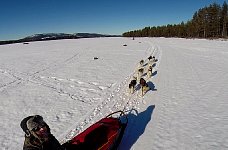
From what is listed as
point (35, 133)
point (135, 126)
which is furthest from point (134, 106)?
point (35, 133)

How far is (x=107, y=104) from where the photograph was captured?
9875 millimetres

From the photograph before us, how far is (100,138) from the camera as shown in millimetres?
5770

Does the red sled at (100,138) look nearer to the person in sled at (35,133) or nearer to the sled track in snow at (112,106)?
the person in sled at (35,133)

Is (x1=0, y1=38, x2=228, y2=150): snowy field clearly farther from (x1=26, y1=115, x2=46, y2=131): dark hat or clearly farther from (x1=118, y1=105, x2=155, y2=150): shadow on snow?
(x1=26, y1=115, x2=46, y2=131): dark hat

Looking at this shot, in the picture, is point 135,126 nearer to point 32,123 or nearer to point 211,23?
point 32,123

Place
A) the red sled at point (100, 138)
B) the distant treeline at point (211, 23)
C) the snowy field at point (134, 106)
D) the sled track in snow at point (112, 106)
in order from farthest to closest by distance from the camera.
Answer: the distant treeline at point (211, 23), the sled track in snow at point (112, 106), the snowy field at point (134, 106), the red sled at point (100, 138)

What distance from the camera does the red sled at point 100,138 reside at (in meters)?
5.44

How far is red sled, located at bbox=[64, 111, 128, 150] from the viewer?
5.44m

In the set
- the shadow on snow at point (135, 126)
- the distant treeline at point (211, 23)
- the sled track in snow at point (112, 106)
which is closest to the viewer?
the shadow on snow at point (135, 126)

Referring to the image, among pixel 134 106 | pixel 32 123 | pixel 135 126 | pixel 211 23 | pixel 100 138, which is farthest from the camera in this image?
pixel 211 23

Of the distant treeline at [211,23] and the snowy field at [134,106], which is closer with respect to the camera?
the snowy field at [134,106]

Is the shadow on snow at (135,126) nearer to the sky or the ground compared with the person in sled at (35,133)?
nearer to the ground

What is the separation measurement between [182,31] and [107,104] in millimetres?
79217

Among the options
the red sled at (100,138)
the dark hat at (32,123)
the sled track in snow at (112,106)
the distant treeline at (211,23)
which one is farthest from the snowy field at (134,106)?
the distant treeline at (211,23)
